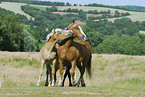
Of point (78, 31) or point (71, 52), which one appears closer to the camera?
point (71, 52)

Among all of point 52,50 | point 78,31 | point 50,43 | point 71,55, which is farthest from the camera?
point 78,31

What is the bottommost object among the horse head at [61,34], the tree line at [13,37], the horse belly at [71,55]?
the tree line at [13,37]

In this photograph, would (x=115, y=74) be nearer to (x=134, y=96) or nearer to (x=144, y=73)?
(x=144, y=73)

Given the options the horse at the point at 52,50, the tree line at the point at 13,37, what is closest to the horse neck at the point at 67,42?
the horse at the point at 52,50

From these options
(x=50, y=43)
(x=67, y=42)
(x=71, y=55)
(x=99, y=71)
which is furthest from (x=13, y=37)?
(x=71, y=55)

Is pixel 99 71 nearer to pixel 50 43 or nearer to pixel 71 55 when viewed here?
pixel 50 43

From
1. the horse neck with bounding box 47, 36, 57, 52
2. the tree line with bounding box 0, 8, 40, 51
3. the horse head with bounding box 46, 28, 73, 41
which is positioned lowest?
the tree line with bounding box 0, 8, 40, 51

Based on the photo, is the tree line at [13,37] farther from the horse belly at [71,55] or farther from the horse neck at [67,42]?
the horse belly at [71,55]

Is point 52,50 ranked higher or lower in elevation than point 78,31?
lower

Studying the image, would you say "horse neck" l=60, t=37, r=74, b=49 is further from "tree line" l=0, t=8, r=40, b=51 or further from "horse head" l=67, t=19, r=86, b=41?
"tree line" l=0, t=8, r=40, b=51

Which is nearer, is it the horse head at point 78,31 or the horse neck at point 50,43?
the horse neck at point 50,43

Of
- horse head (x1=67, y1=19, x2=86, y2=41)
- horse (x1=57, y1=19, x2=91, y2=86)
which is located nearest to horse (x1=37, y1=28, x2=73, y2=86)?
horse (x1=57, y1=19, x2=91, y2=86)

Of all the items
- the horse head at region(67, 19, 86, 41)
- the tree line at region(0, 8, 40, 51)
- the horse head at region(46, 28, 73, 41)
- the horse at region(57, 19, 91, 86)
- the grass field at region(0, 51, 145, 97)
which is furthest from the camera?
the tree line at region(0, 8, 40, 51)

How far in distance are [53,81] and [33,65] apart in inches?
608
